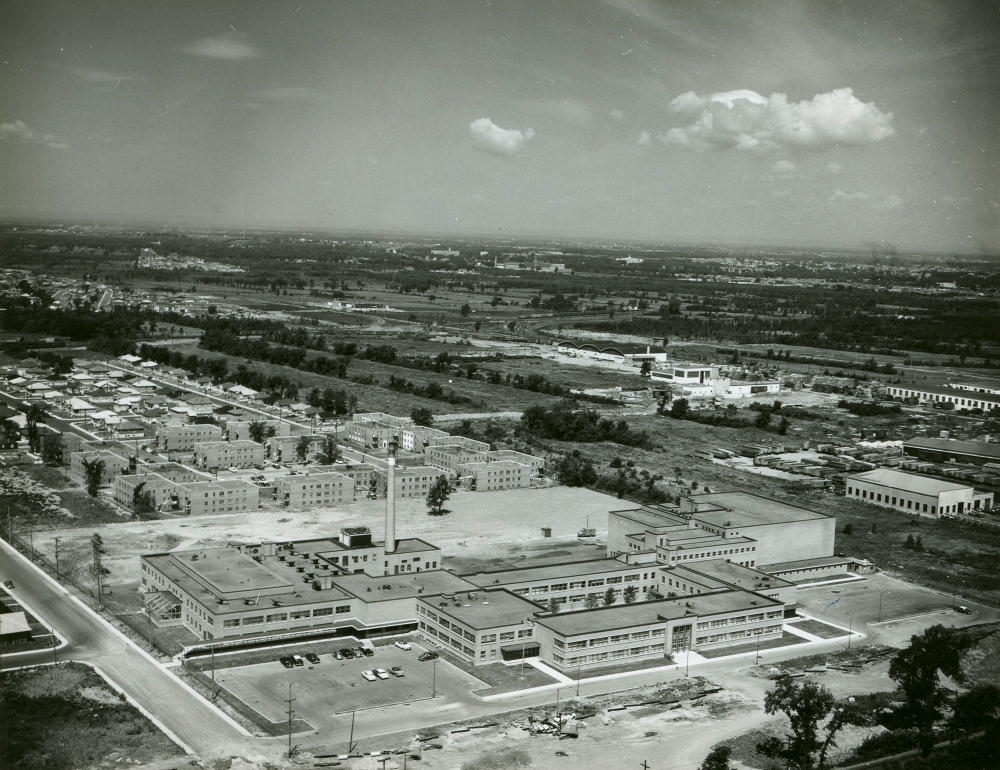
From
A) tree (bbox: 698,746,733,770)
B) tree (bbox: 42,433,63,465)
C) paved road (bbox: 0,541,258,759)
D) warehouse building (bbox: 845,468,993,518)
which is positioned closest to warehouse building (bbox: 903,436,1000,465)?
warehouse building (bbox: 845,468,993,518)

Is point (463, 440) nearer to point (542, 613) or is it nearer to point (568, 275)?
point (542, 613)

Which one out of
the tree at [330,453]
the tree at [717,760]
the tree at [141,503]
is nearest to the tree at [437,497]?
the tree at [330,453]

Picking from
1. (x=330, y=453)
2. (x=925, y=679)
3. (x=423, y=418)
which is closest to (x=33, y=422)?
(x=330, y=453)

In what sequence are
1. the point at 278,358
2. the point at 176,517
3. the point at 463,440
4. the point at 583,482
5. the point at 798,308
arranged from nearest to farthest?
the point at 176,517 → the point at 583,482 → the point at 463,440 → the point at 278,358 → the point at 798,308

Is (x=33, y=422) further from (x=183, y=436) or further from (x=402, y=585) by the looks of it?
(x=402, y=585)

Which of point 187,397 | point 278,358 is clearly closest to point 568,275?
point 278,358

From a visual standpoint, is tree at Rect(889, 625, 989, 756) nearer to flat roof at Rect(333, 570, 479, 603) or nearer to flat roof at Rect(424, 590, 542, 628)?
flat roof at Rect(424, 590, 542, 628)
